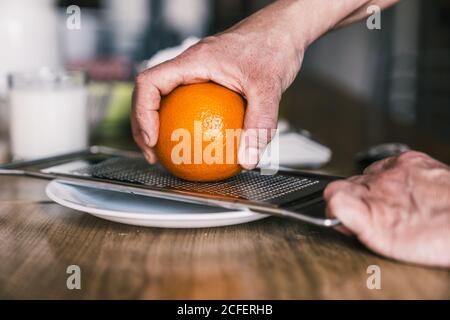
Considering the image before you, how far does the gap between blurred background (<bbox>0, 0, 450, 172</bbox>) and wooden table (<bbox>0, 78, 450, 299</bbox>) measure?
1.55ft

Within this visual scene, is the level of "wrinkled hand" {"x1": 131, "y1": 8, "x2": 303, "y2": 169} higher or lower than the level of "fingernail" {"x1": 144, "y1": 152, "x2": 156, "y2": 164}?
higher

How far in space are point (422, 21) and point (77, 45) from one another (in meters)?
2.47

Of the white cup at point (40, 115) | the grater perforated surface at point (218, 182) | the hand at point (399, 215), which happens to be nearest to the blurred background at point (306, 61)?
the white cup at point (40, 115)

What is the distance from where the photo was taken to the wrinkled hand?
787 millimetres

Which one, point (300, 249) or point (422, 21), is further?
point (422, 21)

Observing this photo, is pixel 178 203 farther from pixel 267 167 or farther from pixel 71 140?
pixel 71 140

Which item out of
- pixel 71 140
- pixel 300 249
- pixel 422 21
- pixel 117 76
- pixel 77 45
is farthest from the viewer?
pixel 422 21

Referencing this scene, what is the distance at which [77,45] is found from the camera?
3.45m

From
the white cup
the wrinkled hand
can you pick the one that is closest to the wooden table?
the wrinkled hand

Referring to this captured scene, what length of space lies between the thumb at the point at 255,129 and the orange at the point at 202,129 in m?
0.01

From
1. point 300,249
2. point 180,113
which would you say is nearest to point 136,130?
point 180,113

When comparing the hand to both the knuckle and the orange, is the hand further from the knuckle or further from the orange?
the orange
